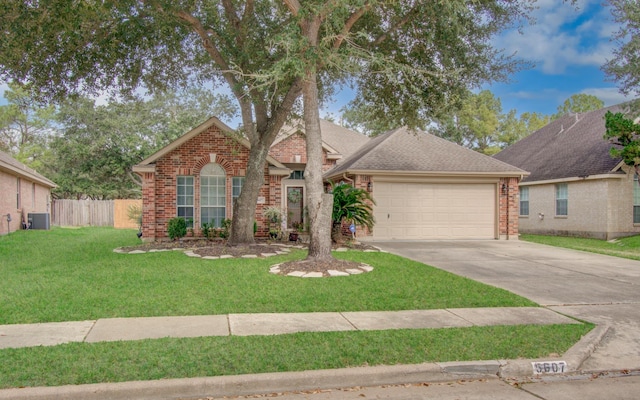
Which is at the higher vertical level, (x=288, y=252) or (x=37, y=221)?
(x=37, y=221)

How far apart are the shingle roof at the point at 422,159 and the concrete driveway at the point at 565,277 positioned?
8.79 ft

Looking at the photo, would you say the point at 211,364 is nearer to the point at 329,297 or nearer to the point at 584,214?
the point at 329,297

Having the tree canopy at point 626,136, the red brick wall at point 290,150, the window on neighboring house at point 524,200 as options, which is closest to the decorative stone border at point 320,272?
the red brick wall at point 290,150

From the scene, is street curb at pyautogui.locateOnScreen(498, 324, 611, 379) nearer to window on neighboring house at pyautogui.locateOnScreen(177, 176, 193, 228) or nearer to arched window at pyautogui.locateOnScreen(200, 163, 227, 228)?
arched window at pyautogui.locateOnScreen(200, 163, 227, 228)

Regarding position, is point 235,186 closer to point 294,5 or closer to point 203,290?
point 294,5

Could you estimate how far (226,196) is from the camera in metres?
16.1

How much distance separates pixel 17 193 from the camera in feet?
69.7

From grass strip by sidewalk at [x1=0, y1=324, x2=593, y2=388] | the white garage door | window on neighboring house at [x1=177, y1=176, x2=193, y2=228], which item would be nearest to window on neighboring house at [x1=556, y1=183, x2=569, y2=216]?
the white garage door

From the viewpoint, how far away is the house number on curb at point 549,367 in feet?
15.3

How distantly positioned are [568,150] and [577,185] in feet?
9.58

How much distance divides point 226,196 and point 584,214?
14407mm

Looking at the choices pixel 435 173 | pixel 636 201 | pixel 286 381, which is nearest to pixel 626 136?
pixel 636 201

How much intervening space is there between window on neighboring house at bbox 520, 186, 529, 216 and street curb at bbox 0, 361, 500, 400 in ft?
66.3

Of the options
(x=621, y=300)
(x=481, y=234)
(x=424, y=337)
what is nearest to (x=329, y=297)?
(x=424, y=337)
